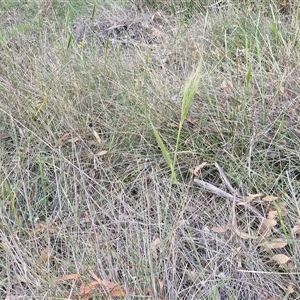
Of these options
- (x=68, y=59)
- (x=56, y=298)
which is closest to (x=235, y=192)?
(x=56, y=298)

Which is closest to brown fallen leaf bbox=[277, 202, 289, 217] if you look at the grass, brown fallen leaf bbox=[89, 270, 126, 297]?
the grass

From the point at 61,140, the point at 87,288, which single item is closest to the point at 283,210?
the point at 87,288

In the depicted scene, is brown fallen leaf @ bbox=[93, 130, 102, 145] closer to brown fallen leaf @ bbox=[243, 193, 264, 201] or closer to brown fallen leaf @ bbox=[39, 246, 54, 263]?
brown fallen leaf @ bbox=[39, 246, 54, 263]

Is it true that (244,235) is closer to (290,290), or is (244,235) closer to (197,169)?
(290,290)

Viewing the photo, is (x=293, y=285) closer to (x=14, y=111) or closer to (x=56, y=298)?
(x=56, y=298)

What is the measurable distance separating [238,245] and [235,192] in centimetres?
16

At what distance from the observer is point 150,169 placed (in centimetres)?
144

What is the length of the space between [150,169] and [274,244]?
0.51 m

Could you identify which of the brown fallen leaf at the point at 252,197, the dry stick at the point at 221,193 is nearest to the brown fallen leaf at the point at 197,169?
the dry stick at the point at 221,193

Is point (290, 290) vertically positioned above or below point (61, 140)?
below

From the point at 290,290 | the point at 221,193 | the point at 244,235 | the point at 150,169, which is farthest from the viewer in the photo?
the point at 150,169

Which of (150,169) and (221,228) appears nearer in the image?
(221,228)

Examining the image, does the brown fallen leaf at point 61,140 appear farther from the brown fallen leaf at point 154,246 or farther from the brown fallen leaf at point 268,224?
the brown fallen leaf at point 268,224

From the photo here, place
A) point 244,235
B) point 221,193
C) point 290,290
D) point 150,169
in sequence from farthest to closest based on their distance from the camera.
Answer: point 150,169, point 221,193, point 244,235, point 290,290
